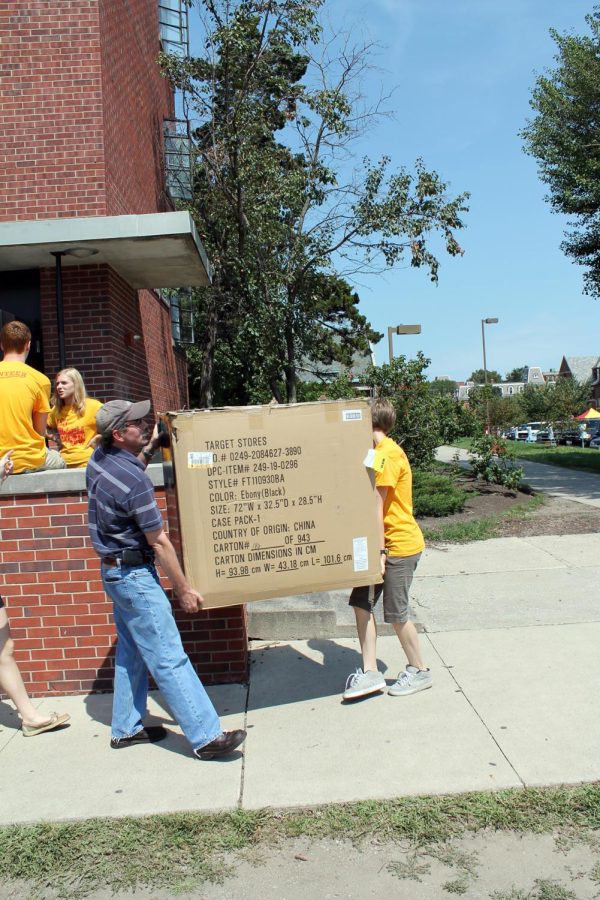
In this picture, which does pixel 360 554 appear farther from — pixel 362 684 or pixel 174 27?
pixel 174 27

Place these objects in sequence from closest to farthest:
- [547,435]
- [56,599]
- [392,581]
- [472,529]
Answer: [392,581] → [56,599] → [472,529] → [547,435]

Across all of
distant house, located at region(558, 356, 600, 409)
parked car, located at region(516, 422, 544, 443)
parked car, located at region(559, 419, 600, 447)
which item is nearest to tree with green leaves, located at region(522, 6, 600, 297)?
parked car, located at region(559, 419, 600, 447)

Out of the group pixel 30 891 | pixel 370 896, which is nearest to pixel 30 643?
pixel 30 891

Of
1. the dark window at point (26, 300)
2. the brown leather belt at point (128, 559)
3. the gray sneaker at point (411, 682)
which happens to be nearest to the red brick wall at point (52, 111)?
the dark window at point (26, 300)

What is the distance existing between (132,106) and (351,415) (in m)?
7.37

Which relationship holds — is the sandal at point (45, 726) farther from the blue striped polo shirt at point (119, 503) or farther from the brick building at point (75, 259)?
the blue striped polo shirt at point (119, 503)

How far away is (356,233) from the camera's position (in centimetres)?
1351

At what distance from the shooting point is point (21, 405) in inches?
178

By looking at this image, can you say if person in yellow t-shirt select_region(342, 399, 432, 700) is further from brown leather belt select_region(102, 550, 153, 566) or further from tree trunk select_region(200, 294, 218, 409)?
tree trunk select_region(200, 294, 218, 409)

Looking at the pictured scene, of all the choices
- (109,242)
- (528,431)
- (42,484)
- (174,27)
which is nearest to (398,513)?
(42,484)

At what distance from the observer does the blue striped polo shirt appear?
3.60 meters

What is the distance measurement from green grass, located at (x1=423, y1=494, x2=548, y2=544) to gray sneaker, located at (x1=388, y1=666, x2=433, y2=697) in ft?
15.5

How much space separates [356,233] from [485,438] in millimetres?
4270

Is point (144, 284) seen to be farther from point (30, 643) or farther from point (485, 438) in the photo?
point (485, 438)
